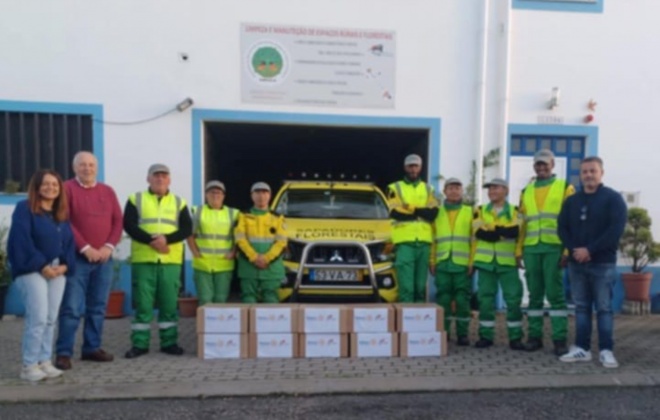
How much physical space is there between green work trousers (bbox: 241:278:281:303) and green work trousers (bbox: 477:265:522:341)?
2284mm

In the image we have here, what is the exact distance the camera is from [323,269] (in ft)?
20.1

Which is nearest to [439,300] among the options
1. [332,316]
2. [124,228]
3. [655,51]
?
[332,316]

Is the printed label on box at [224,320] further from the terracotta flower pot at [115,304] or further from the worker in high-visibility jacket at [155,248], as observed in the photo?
the terracotta flower pot at [115,304]

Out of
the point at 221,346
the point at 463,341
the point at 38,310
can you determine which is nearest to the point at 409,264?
the point at 463,341

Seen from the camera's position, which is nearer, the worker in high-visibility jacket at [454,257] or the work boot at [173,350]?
the work boot at [173,350]

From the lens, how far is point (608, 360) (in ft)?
17.5

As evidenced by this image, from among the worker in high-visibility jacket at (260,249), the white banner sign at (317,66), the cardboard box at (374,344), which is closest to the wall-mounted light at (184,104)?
the white banner sign at (317,66)

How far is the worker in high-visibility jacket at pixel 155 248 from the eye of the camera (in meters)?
5.43

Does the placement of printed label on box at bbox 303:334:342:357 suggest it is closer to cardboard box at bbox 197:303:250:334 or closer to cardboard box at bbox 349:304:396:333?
cardboard box at bbox 349:304:396:333

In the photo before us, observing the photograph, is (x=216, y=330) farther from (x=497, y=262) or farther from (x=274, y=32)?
(x=274, y=32)

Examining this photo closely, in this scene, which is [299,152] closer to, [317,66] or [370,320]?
[317,66]

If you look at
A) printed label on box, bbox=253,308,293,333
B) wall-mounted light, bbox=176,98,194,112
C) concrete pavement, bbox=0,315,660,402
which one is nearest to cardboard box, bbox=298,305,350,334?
printed label on box, bbox=253,308,293,333

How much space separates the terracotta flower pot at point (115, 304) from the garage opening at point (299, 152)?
2.21m

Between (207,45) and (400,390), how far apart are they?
Result: 565 cm
